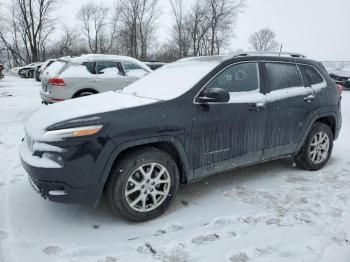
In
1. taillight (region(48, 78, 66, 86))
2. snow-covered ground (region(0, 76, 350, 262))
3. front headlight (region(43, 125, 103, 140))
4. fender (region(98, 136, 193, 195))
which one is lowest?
snow-covered ground (region(0, 76, 350, 262))

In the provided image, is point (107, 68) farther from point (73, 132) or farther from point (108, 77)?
point (73, 132)

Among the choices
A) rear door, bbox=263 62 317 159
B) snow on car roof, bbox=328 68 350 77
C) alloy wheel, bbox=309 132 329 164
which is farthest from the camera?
snow on car roof, bbox=328 68 350 77

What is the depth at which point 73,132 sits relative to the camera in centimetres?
315

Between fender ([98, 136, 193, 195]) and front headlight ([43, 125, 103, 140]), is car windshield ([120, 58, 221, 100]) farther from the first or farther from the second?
front headlight ([43, 125, 103, 140])

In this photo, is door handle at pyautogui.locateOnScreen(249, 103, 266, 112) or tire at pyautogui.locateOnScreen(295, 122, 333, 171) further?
tire at pyautogui.locateOnScreen(295, 122, 333, 171)

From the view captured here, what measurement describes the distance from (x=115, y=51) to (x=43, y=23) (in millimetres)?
11353

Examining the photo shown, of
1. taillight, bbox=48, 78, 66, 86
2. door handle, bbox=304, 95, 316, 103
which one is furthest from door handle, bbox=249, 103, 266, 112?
taillight, bbox=48, 78, 66, 86

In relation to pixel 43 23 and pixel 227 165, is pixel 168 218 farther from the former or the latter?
pixel 43 23

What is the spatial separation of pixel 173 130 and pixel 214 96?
574 mm

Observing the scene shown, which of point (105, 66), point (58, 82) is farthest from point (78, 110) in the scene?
point (105, 66)

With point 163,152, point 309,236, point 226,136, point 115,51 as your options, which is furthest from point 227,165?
point 115,51

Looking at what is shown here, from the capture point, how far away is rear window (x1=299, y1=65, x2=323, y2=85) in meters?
4.93

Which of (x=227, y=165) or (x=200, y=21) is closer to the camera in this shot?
(x=227, y=165)

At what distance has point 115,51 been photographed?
2157 inches
